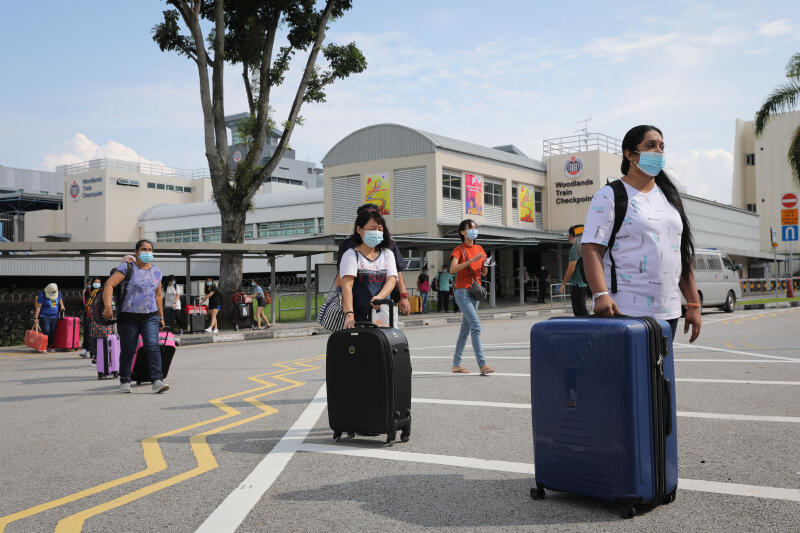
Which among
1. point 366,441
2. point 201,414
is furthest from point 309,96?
point 366,441

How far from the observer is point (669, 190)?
14.5ft

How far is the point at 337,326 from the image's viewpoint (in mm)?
6195

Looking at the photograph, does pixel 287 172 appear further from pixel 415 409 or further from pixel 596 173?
pixel 415 409

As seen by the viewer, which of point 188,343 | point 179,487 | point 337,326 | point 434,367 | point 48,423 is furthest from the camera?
point 188,343

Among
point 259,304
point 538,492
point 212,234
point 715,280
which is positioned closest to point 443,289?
point 259,304

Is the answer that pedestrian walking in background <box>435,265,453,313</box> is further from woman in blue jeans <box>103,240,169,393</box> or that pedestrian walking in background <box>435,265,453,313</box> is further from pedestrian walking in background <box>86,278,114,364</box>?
woman in blue jeans <box>103,240,169,393</box>

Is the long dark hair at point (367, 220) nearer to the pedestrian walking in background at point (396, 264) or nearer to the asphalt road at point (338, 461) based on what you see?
the pedestrian walking in background at point (396, 264)

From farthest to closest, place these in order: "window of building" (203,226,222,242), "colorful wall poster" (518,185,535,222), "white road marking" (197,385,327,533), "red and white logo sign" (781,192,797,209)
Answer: "window of building" (203,226,222,242)
"colorful wall poster" (518,185,535,222)
"red and white logo sign" (781,192,797,209)
"white road marking" (197,385,327,533)

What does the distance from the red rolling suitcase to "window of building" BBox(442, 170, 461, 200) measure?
24669mm

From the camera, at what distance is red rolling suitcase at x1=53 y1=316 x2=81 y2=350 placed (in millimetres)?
16406

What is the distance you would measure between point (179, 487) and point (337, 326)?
2107mm

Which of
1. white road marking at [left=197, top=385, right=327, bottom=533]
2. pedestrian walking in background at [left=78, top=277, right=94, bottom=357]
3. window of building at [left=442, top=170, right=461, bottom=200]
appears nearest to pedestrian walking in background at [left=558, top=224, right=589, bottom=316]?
white road marking at [left=197, top=385, right=327, bottom=533]

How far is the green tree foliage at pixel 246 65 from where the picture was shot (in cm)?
2189

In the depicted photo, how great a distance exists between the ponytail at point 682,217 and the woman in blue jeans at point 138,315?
643cm
